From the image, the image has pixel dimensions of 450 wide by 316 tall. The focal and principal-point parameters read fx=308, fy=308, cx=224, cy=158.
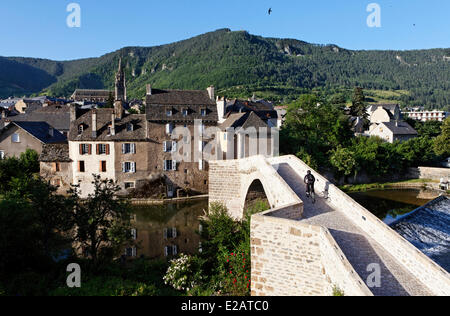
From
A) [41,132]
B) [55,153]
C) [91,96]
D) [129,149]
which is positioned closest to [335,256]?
[129,149]

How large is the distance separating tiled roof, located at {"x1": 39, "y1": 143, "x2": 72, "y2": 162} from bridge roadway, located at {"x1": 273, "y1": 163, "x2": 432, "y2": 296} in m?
27.3

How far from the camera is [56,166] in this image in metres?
31.9

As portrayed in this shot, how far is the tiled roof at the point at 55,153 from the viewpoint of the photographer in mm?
31766

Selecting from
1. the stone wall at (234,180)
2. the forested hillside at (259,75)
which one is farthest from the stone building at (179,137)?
the forested hillside at (259,75)

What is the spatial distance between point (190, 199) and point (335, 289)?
2589 cm

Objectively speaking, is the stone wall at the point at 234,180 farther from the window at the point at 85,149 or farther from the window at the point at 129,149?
the window at the point at 85,149

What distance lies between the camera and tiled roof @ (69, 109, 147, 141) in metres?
31.8

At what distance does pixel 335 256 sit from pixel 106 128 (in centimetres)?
2930

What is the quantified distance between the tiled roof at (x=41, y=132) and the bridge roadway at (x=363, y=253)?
105ft

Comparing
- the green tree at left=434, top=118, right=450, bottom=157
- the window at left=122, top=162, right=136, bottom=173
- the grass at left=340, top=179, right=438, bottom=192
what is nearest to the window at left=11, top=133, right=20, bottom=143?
the window at left=122, top=162, right=136, bottom=173

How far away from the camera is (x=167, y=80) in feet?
502

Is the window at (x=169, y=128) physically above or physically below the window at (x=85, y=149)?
above

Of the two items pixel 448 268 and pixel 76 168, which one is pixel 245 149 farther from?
pixel 448 268
